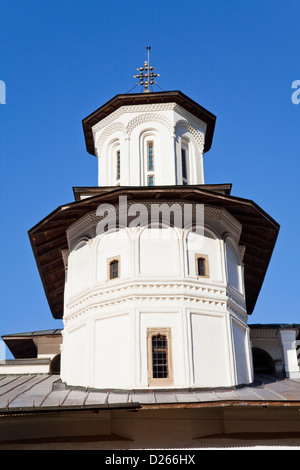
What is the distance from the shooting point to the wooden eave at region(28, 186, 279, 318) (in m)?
14.6

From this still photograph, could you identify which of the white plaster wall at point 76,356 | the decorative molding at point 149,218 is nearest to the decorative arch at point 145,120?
the decorative molding at point 149,218

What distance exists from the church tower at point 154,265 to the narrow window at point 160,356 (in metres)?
0.03

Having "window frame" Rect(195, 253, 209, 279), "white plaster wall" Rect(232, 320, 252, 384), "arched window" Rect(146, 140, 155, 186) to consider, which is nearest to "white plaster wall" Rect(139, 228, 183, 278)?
"window frame" Rect(195, 253, 209, 279)

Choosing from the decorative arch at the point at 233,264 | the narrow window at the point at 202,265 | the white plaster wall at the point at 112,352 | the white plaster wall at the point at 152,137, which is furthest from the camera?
the white plaster wall at the point at 152,137

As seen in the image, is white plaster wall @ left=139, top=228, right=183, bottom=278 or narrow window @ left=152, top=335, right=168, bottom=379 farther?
white plaster wall @ left=139, top=228, right=183, bottom=278

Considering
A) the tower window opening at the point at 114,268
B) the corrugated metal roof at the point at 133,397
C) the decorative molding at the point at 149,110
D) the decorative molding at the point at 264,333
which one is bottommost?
the corrugated metal roof at the point at 133,397

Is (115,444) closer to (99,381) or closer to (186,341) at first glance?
(99,381)

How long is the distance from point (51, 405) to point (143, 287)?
4.29m

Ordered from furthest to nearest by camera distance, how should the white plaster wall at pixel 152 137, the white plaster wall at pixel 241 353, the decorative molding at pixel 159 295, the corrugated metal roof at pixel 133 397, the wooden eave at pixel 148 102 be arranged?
the wooden eave at pixel 148 102 → the white plaster wall at pixel 152 137 → the white plaster wall at pixel 241 353 → the decorative molding at pixel 159 295 → the corrugated metal roof at pixel 133 397

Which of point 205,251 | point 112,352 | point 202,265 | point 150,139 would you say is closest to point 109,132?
point 150,139

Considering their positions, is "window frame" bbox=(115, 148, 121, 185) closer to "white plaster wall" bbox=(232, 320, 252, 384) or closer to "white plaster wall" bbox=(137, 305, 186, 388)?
"white plaster wall" bbox=(137, 305, 186, 388)

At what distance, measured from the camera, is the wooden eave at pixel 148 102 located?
1786cm

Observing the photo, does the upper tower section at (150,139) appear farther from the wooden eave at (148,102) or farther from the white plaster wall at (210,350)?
the white plaster wall at (210,350)

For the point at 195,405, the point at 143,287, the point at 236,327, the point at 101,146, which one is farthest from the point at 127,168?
the point at 195,405
